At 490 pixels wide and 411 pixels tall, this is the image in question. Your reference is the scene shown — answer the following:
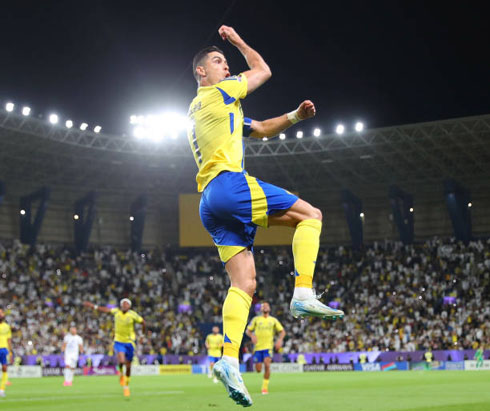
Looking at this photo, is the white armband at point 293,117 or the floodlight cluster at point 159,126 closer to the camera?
the white armband at point 293,117

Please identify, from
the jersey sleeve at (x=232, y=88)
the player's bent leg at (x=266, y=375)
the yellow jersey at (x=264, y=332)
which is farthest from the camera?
the yellow jersey at (x=264, y=332)

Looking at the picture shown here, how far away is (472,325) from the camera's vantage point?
4178 cm

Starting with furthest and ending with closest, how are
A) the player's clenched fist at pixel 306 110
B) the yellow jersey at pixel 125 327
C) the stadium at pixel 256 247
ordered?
1. the stadium at pixel 256 247
2. the yellow jersey at pixel 125 327
3. the player's clenched fist at pixel 306 110

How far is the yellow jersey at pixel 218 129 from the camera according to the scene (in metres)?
6.44

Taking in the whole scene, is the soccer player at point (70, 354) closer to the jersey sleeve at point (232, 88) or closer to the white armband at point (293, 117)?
the white armband at point (293, 117)

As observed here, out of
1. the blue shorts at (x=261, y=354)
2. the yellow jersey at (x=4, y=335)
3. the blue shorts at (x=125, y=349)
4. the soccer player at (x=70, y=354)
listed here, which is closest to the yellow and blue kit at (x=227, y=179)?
the blue shorts at (x=125, y=349)

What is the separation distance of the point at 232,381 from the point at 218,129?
2284mm

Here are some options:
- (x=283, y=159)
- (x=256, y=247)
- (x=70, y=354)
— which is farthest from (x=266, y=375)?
(x=256, y=247)

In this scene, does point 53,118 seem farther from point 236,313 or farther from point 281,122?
point 236,313

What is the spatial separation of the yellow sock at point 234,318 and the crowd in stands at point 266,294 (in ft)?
119

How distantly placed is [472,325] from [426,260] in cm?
916

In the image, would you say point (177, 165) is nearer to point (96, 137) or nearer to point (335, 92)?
point (96, 137)

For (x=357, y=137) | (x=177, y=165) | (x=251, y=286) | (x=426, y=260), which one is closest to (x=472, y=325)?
(x=426, y=260)

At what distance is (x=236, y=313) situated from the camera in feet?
20.5
